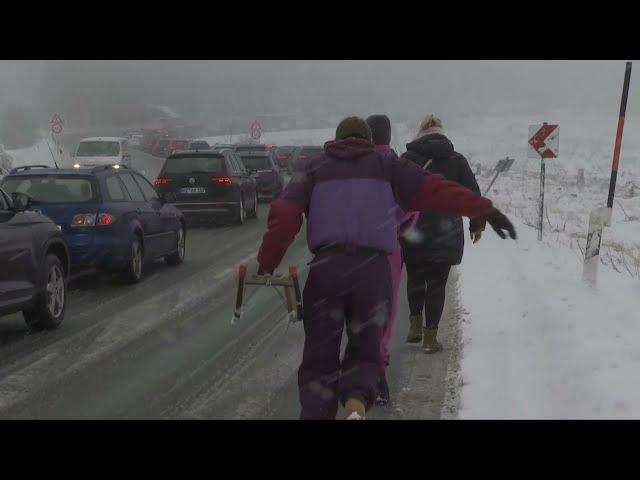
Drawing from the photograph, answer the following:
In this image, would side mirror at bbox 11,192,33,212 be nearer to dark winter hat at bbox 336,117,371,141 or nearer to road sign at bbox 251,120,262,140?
dark winter hat at bbox 336,117,371,141

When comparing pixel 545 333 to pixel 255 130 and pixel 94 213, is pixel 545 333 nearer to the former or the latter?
pixel 94 213

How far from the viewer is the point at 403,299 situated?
961cm

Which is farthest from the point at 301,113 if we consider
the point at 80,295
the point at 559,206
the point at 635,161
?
the point at 80,295

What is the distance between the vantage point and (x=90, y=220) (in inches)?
402

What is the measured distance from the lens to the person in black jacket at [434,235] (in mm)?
6691

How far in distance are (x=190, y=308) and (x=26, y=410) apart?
3692 mm

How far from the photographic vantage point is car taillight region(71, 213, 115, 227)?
1015 cm

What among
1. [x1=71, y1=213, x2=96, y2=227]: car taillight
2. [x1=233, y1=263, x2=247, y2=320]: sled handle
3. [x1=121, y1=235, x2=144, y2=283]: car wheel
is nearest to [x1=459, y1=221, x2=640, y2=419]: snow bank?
[x1=233, y1=263, x2=247, y2=320]: sled handle

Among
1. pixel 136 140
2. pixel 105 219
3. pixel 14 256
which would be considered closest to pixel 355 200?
pixel 14 256

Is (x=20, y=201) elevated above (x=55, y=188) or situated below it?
above

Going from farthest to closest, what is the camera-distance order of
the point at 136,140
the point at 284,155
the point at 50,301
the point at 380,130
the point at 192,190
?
1. the point at 136,140
2. the point at 284,155
3. the point at 192,190
4. the point at 50,301
5. the point at 380,130

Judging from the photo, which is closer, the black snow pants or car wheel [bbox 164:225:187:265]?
the black snow pants

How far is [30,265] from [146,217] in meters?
3.77

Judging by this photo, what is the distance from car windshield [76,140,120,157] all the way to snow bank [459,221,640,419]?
22.6 metres
